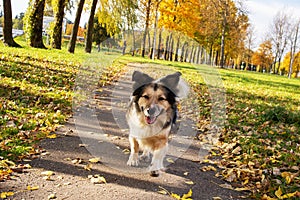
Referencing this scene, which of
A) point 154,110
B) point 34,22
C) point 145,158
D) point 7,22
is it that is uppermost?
point 34,22

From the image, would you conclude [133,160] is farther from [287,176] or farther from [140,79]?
[287,176]

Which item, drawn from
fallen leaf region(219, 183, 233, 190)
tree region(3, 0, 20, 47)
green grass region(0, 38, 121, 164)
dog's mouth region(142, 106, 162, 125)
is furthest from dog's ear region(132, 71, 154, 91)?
tree region(3, 0, 20, 47)

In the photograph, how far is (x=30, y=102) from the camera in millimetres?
7152

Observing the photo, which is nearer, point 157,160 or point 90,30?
point 157,160

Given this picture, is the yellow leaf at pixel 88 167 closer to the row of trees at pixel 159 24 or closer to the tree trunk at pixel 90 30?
the row of trees at pixel 159 24

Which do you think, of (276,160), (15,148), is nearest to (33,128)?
(15,148)

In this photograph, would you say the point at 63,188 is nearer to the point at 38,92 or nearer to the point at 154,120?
the point at 154,120

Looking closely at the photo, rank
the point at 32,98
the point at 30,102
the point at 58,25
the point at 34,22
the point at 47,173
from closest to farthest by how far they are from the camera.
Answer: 1. the point at 47,173
2. the point at 30,102
3. the point at 32,98
4. the point at 34,22
5. the point at 58,25

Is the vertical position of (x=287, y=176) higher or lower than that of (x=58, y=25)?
lower

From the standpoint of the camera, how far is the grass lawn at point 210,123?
454 centimetres

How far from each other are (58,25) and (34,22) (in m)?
2.35

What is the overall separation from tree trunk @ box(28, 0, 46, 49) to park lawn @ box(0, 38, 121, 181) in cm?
804

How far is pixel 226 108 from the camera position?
376 inches

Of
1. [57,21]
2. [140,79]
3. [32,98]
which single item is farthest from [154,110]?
[57,21]
